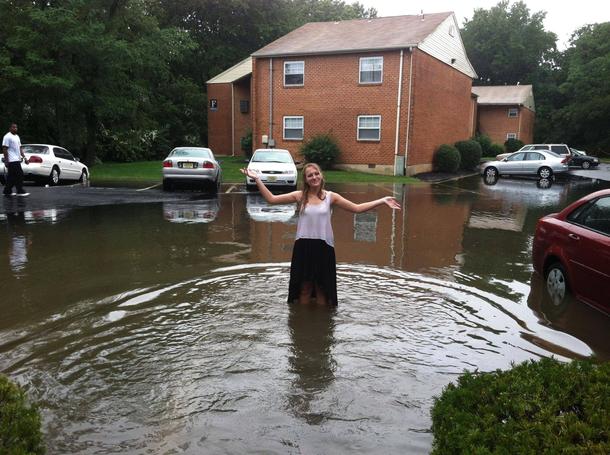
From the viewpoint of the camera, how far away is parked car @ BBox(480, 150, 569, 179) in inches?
1100

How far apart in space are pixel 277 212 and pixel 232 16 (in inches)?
1562

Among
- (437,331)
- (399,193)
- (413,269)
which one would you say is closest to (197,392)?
(437,331)

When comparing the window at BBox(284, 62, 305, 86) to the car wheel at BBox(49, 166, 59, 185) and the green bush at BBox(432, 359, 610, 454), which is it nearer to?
the car wheel at BBox(49, 166, 59, 185)

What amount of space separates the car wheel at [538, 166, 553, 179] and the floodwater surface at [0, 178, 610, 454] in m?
19.6

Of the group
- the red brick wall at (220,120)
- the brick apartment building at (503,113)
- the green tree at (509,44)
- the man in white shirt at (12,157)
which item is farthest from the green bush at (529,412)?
the green tree at (509,44)

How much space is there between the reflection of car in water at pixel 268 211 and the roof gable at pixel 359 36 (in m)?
14.3

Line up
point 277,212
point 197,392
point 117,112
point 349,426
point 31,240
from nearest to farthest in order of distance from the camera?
point 349,426 < point 197,392 < point 31,240 < point 277,212 < point 117,112

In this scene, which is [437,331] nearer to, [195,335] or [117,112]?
[195,335]

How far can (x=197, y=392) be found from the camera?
413 centimetres

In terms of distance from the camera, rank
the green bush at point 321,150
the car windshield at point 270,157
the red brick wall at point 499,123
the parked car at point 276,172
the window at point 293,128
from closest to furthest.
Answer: the parked car at point 276,172
the car windshield at point 270,157
the green bush at point 321,150
the window at point 293,128
the red brick wall at point 499,123

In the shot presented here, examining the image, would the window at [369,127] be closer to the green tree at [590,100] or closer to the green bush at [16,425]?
the green bush at [16,425]

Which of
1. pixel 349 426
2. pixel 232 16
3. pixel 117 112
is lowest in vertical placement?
pixel 349 426

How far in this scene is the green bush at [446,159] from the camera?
30.2 metres

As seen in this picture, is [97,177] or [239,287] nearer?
[239,287]
